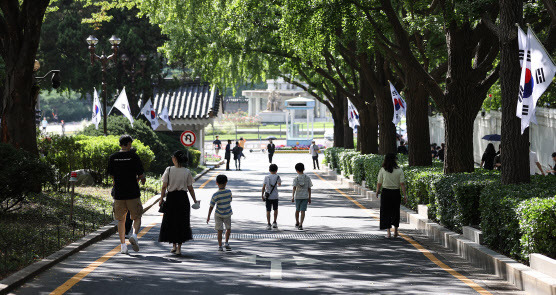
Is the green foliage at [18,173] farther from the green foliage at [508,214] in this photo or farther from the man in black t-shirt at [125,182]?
the green foliage at [508,214]

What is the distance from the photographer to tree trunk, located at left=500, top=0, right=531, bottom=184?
12.4 metres

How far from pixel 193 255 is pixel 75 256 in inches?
73.3

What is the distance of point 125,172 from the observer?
479 inches

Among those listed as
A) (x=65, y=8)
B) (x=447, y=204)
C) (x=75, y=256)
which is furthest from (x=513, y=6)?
(x=65, y=8)

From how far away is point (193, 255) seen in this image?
40.3 feet

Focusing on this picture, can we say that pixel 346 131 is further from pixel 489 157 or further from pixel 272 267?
pixel 272 267

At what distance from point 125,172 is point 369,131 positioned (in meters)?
21.7

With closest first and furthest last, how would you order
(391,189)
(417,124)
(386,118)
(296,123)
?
(391,189) → (417,124) → (386,118) → (296,123)

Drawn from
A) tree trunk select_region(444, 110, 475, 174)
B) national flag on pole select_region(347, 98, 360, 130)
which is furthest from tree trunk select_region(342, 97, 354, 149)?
tree trunk select_region(444, 110, 475, 174)

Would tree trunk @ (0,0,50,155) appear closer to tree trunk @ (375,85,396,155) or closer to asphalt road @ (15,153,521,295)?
asphalt road @ (15,153,521,295)

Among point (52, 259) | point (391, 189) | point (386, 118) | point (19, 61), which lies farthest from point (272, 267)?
point (386, 118)

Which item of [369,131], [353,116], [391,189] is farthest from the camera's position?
[353,116]

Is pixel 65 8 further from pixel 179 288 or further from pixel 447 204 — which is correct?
pixel 179 288

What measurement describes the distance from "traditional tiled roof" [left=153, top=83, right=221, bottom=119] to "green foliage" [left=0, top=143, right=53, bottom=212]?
32532 millimetres
